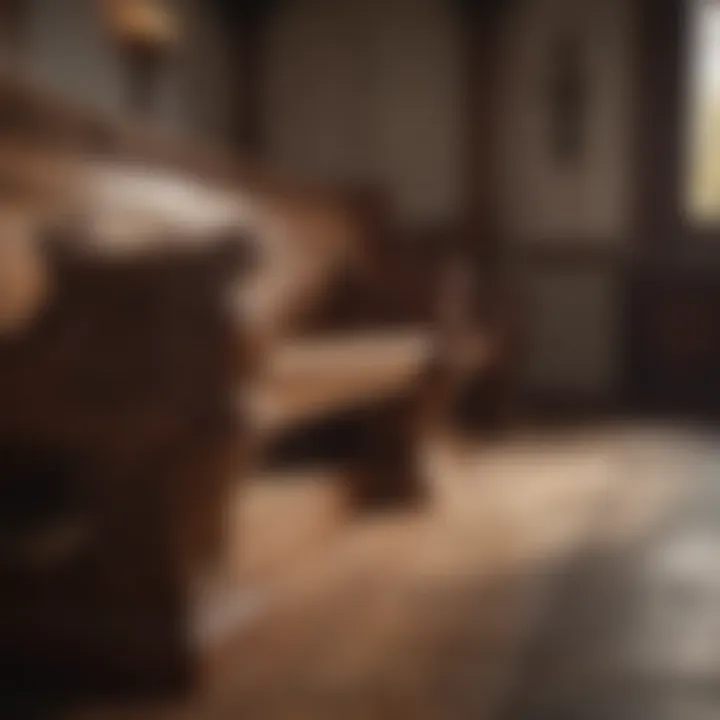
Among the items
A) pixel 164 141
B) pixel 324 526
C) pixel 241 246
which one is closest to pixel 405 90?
pixel 164 141

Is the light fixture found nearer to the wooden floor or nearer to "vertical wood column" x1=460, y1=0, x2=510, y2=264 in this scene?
"vertical wood column" x1=460, y1=0, x2=510, y2=264

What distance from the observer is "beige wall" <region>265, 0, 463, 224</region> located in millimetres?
6023

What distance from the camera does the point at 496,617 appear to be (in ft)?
7.34

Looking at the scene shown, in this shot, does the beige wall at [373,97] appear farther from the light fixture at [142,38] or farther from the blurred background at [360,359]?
the light fixture at [142,38]

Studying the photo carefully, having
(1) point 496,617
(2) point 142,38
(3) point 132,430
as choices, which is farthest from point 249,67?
(3) point 132,430

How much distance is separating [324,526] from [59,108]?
107cm

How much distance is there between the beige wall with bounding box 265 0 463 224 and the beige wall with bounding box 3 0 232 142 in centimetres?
33

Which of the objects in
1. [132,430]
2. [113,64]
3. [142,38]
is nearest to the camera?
[132,430]

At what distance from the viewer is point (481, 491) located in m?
3.65

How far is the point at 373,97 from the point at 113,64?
1.66 m

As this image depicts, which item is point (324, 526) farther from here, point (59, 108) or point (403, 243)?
point (403, 243)

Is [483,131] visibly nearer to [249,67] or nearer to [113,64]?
[249,67]

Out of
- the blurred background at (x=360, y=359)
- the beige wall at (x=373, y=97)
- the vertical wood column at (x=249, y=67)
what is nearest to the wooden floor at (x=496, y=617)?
the blurred background at (x=360, y=359)

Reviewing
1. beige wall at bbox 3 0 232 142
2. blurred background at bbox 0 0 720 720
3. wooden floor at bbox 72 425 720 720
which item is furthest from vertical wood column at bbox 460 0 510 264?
wooden floor at bbox 72 425 720 720
